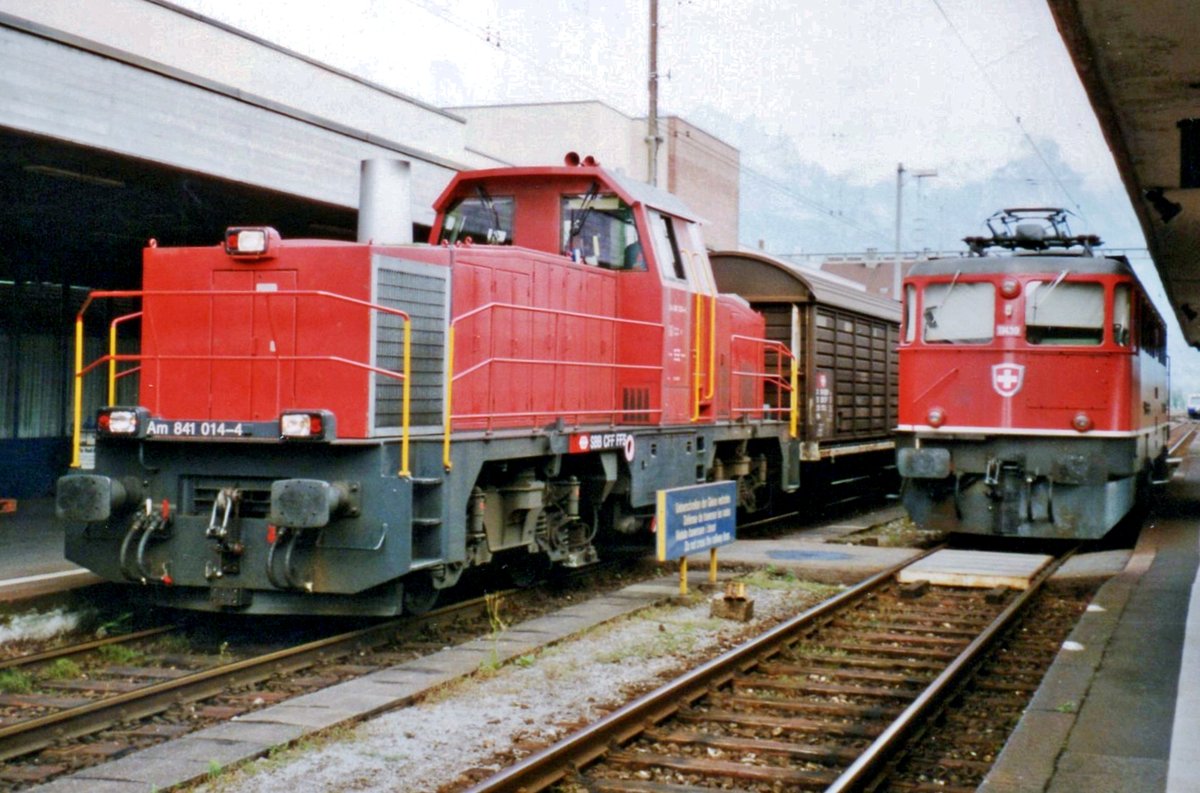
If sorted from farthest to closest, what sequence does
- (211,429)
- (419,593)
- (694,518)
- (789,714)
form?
(694,518), (419,593), (211,429), (789,714)

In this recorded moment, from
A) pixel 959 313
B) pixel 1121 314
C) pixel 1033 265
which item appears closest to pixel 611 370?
pixel 959 313

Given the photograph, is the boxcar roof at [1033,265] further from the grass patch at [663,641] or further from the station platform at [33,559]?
the station platform at [33,559]

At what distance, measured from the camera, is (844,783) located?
5.01 metres

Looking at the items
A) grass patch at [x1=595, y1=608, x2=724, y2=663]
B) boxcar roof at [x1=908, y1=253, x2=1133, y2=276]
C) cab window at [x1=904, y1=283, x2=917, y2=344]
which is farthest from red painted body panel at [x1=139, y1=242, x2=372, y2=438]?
boxcar roof at [x1=908, y1=253, x2=1133, y2=276]

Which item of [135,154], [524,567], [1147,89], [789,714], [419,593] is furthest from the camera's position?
[524,567]

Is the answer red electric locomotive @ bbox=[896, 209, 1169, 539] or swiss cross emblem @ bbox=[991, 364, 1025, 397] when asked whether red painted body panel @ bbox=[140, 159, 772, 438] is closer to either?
A: red electric locomotive @ bbox=[896, 209, 1169, 539]

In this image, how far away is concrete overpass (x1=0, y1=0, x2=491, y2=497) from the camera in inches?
375

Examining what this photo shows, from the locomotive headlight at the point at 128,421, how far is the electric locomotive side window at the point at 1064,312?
29.6ft

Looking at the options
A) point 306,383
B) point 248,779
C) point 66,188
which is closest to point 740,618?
point 306,383

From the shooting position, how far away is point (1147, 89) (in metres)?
8.10

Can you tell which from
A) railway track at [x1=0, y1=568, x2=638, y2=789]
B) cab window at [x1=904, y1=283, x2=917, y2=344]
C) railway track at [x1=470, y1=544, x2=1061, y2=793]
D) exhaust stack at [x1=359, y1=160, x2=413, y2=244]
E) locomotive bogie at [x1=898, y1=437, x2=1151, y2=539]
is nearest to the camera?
railway track at [x1=470, y1=544, x2=1061, y2=793]

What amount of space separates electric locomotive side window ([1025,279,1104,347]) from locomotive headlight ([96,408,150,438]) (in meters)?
9.02

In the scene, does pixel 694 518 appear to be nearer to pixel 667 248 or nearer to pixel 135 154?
pixel 667 248

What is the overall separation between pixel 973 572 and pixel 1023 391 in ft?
8.57
